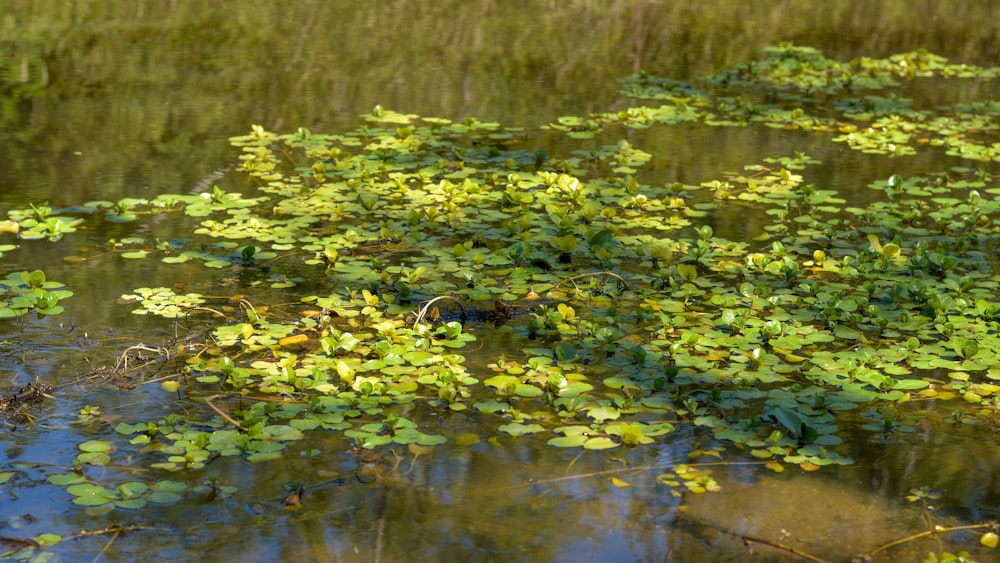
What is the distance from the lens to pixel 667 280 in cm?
388

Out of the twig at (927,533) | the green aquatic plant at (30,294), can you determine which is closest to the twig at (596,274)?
the twig at (927,533)

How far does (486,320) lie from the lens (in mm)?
3523

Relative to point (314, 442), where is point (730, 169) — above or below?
above

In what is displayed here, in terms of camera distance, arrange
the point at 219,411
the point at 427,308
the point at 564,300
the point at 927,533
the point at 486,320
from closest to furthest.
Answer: the point at 927,533 < the point at 219,411 < the point at 427,308 < the point at 486,320 < the point at 564,300

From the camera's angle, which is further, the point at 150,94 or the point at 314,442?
the point at 150,94

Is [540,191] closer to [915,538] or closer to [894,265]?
[894,265]

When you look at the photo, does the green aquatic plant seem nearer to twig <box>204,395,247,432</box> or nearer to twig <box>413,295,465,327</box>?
twig <box>204,395,247,432</box>

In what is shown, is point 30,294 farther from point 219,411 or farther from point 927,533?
point 927,533

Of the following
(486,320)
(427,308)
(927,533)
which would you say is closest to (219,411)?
(427,308)

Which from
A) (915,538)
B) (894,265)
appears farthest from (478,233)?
(915,538)

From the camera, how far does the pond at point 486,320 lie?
246 cm

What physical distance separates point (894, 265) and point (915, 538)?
75.5 inches

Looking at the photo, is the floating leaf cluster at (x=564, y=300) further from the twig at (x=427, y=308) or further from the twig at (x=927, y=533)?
the twig at (x=927, y=533)

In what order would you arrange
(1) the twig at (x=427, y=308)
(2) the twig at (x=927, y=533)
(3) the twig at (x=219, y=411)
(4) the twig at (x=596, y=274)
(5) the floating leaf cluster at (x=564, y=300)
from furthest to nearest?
(4) the twig at (x=596, y=274), (1) the twig at (x=427, y=308), (5) the floating leaf cluster at (x=564, y=300), (3) the twig at (x=219, y=411), (2) the twig at (x=927, y=533)
